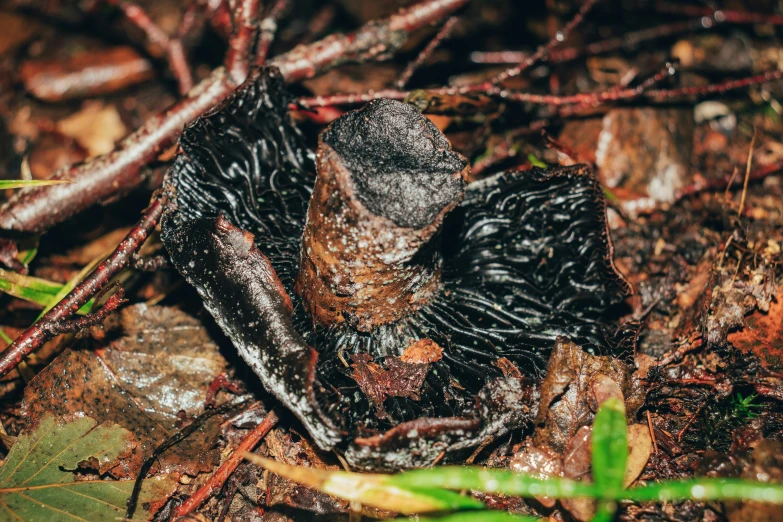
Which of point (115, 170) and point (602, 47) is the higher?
point (115, 170)

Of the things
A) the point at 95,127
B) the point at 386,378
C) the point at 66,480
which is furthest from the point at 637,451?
the point at 95,127

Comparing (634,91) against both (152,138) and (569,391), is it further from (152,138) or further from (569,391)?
(152,138)

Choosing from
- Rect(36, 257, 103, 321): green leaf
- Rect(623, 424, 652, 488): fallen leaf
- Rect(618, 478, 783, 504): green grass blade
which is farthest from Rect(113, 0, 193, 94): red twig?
Rect(618, 478, 783, 504): green grass blade

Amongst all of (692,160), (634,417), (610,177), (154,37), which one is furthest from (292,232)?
(692,160)

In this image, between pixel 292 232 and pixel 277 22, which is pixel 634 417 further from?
pixel 277 22

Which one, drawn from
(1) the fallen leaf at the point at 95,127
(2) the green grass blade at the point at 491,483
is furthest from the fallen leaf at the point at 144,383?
(1) the fallen leaf at the point at 95,127

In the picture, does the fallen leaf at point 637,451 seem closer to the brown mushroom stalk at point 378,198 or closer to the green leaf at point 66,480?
the brown mushroom stalk at point 378,198
